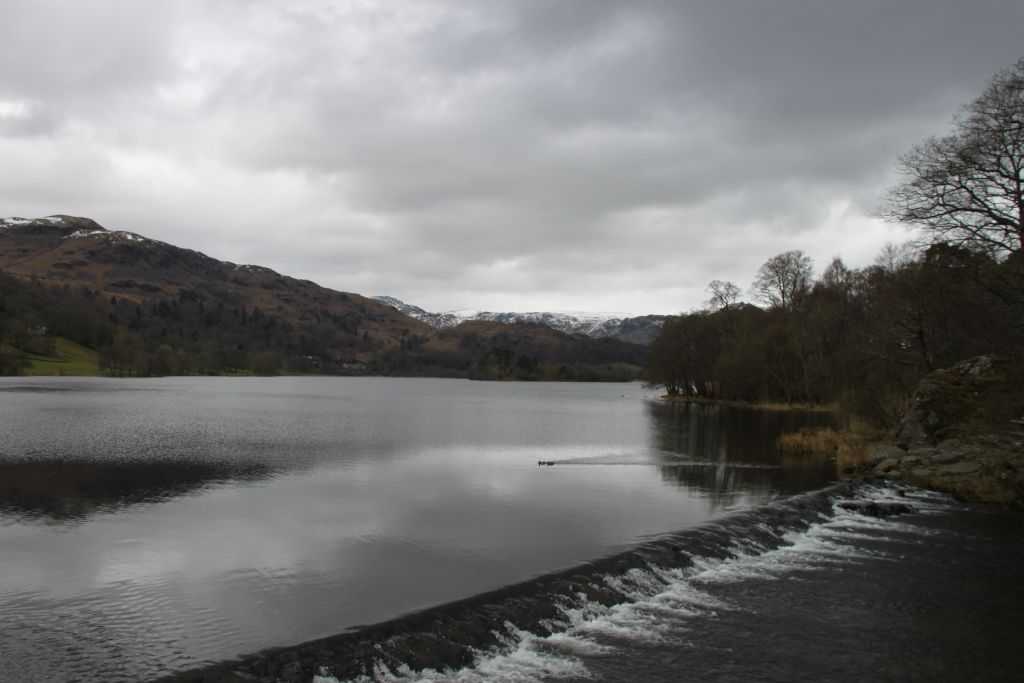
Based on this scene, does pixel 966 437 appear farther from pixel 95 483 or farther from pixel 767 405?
pixel 767 405

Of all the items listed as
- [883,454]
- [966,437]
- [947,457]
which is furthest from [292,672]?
[883,454]

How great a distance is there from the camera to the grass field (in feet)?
511

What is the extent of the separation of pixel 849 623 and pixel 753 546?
538cm

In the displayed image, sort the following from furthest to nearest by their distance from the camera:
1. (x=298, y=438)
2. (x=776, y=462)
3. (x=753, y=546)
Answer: (x=298, y=438) → (x=776, y=462) → (x=753, y=546)

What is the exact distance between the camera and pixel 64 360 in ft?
559

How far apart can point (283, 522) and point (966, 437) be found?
27.3m

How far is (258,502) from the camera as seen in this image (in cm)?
2266

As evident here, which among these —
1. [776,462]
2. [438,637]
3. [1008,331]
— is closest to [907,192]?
[1008,331]

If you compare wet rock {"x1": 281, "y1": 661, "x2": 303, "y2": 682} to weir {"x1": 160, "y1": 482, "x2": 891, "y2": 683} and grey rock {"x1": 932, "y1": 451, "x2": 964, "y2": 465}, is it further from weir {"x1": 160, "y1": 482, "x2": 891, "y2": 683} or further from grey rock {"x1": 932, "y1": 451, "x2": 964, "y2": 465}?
grey rock {"x1": 932, "y1": 451, "x2": 964, "y2": 465}

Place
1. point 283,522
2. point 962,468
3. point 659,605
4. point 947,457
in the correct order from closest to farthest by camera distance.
→ point 659,605 → point 283,522 → point 962,468 → point 947,457

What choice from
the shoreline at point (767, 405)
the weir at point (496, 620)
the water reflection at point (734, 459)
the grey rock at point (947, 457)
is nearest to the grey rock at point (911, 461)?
the grey rock at point (947, 457)

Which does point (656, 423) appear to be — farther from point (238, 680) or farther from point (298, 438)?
point (238, 680)

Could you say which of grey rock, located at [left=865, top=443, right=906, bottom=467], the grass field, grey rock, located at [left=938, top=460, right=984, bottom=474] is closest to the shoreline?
grey rock, located at [left=865, top=443, right=906, bottom=467]

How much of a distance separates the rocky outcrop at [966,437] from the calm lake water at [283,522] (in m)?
3.67
